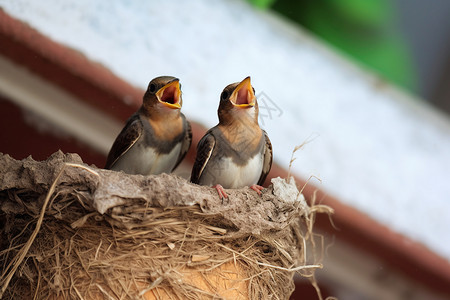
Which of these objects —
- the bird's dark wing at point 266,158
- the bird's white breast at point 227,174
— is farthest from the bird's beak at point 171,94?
the bird's dark wing at point 266,158

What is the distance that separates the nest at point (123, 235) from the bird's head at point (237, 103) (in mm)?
459

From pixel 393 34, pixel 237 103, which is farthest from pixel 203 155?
pixel 393 34

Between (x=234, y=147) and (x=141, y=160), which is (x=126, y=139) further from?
(x=234, y=147)

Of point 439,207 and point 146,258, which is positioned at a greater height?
point 439,207

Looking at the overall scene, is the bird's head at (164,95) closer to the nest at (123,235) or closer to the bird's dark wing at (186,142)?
the bird's dark wing at (186,142)

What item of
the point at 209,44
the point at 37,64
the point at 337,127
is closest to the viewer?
the point at 37,64

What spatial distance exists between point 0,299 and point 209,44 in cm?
206

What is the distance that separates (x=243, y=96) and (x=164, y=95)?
1.15ft

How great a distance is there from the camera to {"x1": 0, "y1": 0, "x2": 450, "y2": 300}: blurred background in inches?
127

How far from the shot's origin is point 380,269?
3895 millimetres

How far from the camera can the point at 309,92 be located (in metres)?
4.13

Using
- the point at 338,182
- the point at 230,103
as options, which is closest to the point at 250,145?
the point at 230,103

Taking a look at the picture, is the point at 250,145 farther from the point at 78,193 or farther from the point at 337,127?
the point at 337,127

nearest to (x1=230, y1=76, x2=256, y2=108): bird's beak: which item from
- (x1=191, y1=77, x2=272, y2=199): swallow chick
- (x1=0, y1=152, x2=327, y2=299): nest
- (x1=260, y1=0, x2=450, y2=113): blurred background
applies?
(x1=191, y1=77, x2=272, y2=199): swallow chick
